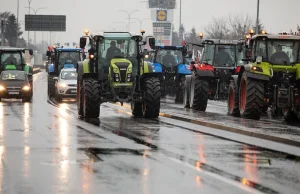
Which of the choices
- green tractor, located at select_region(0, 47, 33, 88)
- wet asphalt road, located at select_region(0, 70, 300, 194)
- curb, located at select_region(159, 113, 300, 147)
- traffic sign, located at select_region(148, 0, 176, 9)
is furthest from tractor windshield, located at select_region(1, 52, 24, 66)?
traffic sign, located at select_region(148, 0, 176, 9)

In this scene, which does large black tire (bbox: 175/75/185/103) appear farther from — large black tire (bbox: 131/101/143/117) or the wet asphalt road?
the wet asphalt road

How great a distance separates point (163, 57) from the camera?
147 ft

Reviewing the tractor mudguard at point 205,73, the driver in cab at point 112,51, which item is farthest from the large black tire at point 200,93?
the driver in cab at point 112,51

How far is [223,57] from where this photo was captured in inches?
1339

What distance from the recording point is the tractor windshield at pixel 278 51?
25859mm

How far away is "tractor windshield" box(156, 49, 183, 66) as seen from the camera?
4456cm

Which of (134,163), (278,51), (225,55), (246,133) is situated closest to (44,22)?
(225,55)

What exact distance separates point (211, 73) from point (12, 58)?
20.4 metres

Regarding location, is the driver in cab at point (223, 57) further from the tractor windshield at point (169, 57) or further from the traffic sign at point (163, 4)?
the traffic sign at point (163, 4)

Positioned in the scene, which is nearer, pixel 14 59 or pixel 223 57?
pixel 223 57

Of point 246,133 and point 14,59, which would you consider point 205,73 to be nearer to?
point 246,133

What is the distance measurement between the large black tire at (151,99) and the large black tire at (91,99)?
5.03 feet

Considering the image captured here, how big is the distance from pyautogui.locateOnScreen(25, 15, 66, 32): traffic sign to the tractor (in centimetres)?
7962

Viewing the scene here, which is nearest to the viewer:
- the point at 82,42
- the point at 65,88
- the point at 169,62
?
the point at 82,42
